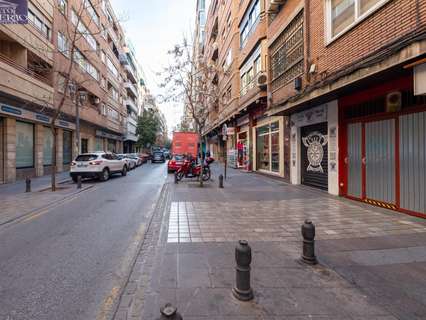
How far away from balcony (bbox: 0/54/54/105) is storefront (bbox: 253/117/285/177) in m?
12.3

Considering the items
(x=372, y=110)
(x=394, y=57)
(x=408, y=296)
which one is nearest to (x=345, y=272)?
(x=408, y=296)

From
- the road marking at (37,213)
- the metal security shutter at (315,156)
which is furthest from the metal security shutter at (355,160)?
the road marking at (37,213)

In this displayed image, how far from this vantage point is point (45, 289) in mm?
3492

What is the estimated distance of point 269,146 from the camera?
683 inches

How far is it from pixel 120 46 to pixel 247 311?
45.5m

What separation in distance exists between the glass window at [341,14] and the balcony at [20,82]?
13332mm

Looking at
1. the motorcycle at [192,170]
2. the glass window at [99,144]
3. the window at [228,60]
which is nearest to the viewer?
the motorcycle at [192,170]

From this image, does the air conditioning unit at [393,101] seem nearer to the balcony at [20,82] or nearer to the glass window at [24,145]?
the balcony at [20,82]

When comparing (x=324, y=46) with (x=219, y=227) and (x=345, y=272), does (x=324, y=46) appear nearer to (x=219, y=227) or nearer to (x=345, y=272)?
(x=219, y=227)

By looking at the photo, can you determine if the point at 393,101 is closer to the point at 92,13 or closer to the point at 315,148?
the point at 315,148

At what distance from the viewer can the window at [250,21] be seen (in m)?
17.8

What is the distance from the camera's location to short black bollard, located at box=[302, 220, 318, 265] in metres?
4.05

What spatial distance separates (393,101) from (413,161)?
171 centimetres

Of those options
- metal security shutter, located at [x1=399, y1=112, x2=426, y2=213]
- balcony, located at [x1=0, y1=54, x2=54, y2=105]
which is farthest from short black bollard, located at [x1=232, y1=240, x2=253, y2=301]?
balcony, located at [x1=0, y1=54, x2=54, y2=105]
